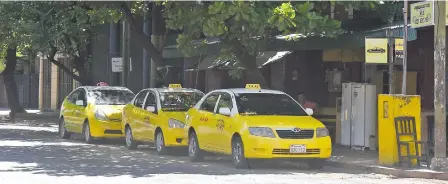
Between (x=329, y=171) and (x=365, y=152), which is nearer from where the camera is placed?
(x=329, y=171)

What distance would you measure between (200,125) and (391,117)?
12.2ft

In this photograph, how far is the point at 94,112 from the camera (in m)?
18.4

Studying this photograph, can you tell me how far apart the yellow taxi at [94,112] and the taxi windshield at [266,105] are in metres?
5.95

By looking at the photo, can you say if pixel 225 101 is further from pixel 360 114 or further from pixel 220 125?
pixel 360 114

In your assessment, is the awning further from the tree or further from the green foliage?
the green foliage

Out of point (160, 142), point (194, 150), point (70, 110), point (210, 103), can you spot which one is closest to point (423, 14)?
point (210, 103)

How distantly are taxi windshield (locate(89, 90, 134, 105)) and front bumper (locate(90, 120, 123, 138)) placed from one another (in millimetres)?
729

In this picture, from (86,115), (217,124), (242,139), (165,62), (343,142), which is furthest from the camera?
(165,62)

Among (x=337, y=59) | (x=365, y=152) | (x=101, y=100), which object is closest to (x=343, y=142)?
(x=365, y=152)

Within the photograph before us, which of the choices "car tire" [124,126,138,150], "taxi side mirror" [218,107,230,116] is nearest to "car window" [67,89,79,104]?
"car tire" [124,126,138,150]

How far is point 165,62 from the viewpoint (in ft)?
99.5

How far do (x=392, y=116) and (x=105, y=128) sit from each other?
8.20 metres

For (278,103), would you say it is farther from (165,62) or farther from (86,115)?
(165,62)

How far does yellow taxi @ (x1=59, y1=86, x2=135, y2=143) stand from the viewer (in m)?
18.3
